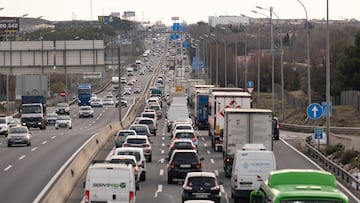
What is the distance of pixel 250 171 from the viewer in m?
31.3

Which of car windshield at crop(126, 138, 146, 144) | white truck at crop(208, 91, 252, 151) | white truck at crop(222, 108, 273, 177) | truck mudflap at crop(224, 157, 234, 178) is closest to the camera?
truck mudflap at crop(224, 157, 234, 178)

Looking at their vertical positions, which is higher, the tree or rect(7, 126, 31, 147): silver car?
the tree

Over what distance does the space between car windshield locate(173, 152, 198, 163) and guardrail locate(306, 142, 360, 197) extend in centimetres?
589

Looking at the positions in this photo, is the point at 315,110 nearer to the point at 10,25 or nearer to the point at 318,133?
the point at 318,133

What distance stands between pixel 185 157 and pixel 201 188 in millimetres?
8276

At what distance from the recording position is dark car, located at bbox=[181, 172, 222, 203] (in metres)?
30.1

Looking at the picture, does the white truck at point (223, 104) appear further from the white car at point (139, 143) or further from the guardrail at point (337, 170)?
the white car at point (139, 143)

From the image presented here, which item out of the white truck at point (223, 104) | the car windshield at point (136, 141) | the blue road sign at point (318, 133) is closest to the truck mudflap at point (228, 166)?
the car windshield at point (136, 141)

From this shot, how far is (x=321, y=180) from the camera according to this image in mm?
18109

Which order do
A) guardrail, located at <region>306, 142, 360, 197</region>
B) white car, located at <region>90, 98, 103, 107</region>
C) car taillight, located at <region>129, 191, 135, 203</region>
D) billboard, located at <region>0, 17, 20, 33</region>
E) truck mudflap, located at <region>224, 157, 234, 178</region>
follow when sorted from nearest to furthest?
car taillight, located at <region>129, 191, 135, 203</region> < guardrail, located at <region>306, 142, 360, 197</region> < truck mudflap, located at <region>224, 157, 234, 178</region> < white car, located at <region>90, 98, 103, 107</region> < billboard, located at <region>0, 17, 20, 33</region>

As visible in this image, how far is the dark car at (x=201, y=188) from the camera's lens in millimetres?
30078

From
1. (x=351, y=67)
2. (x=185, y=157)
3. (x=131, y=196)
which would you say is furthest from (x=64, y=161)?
(x=351, y=67)

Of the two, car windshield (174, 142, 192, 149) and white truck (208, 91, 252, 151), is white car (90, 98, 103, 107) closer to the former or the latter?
white truck (208, 91, 252, 151)

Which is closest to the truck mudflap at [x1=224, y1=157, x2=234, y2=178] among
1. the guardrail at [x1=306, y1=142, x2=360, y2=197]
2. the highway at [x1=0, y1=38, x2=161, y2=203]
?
the guardrail at [x1=306, y1=142, x2=360, y2=197]
